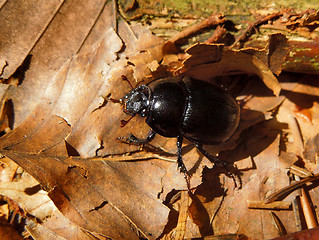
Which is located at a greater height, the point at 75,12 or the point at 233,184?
the point at 75,12

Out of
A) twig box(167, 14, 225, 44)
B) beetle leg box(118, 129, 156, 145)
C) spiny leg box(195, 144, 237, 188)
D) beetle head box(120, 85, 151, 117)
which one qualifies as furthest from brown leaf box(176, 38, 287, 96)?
spiny leg box(195, 144, 237, 188)

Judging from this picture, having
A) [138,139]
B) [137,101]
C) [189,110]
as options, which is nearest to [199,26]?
[189,110]

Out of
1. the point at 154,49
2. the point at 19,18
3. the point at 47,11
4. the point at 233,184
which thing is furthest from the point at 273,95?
the point at 19,18

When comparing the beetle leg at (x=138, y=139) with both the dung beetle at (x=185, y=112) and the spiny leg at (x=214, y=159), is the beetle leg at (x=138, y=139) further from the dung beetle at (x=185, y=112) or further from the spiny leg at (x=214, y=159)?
the spiny leg at (x=214, y=159)

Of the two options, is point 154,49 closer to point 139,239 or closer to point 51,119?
point 51,119

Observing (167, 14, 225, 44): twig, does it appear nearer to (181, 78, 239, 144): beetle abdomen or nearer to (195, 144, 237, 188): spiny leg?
(181, 78, 239, 144): beetle abdomen

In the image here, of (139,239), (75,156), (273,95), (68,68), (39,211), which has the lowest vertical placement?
(39,211)

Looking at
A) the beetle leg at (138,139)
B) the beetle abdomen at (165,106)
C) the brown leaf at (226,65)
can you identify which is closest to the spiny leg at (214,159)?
the beetle abdomen at (165,106)
